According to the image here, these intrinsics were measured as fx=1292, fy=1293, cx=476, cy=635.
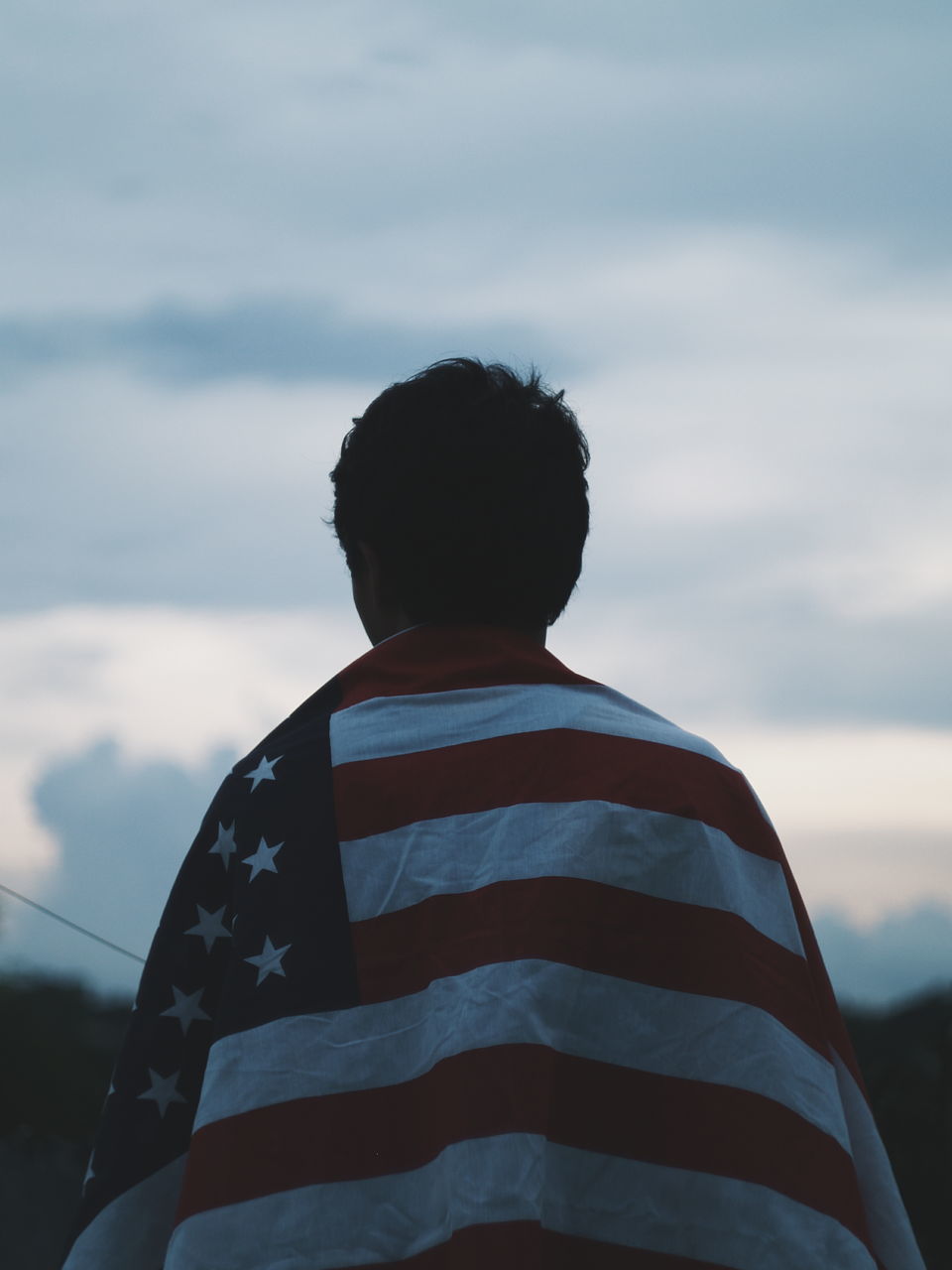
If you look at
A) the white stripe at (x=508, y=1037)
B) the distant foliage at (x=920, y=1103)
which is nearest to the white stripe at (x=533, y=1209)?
the white stripe at (x=508, y=1037)

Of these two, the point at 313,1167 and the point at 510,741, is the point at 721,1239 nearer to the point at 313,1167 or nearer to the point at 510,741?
the point at 313,1167

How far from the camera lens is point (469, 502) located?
189 centimetres

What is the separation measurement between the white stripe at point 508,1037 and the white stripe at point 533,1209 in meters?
0.12

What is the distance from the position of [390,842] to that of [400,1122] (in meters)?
0.35

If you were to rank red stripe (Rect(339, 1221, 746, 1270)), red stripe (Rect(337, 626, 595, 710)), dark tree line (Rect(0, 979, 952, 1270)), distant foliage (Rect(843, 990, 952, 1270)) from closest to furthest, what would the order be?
red stripe (Rect(339, 1221, 746, 1270)), red stripe (Rect(337, 626, 595, 710)), dark tree line (Rect(0, 979, 952, 1270)), distant foliage (Rect(843, 990, 952, 1270))

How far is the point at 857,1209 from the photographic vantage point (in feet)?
5.56

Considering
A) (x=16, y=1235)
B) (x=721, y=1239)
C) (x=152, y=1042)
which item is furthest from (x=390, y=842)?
(x=16, y=1235)

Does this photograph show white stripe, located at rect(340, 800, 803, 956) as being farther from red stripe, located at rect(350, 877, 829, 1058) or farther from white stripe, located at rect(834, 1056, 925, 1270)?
white stripe, located at rect(834, 1056, 925, 1270)

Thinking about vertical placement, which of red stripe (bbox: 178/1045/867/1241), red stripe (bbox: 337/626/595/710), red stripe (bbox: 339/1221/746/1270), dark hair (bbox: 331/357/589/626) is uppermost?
dark hair (bbox: 331/357/589/626)

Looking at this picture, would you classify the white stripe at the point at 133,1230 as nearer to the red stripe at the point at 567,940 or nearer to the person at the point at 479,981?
the person at the point at 479,981

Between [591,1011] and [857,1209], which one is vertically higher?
[591,1011]

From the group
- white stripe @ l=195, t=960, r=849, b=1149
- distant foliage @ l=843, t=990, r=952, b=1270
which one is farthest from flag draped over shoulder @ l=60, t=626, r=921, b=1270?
distant foliage @ l=843, t=990, r=952, b=1270

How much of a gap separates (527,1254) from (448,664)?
784 millimetres

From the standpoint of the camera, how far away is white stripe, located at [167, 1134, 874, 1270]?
5.02ft
